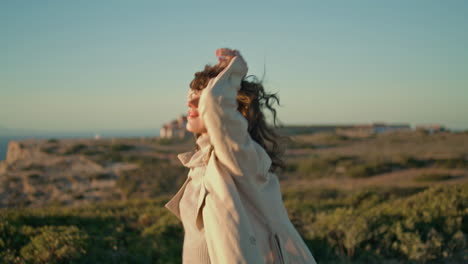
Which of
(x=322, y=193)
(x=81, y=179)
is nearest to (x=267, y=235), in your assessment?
(x=322, y=193)

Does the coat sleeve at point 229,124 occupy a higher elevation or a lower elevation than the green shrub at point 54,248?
higher

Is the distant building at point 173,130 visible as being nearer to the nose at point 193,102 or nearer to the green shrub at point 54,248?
the green shrub at point 54,248

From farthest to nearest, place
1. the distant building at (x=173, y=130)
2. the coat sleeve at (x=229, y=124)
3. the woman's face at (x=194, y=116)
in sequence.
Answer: the distant building at (x=173, y=130) → the woman's face at (x=194, y=116) → the coat sleeve at (x=229, y=124)

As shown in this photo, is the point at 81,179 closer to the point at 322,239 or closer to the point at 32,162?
the point at 32,162

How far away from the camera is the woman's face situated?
6.41ft

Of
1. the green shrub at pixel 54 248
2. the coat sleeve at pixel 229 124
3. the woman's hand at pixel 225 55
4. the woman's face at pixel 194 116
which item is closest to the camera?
the coat sleeve at pixel 229 124

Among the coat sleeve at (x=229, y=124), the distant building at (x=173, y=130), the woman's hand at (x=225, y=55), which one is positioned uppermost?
the woman's hand at (x=225, y=55)

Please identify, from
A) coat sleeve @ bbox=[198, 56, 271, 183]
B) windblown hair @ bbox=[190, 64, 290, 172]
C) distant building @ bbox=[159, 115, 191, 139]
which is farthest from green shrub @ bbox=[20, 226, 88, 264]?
distant building @ bbox=[159, 115, 191, 139]

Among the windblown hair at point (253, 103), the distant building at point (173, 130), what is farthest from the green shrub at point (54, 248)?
the distant building at point (173, 130)

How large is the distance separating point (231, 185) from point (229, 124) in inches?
10.6

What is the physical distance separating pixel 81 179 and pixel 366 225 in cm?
1733

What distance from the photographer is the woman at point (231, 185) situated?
1591 millimetres

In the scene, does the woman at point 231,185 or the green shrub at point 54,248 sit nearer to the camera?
the woman at point 231,185

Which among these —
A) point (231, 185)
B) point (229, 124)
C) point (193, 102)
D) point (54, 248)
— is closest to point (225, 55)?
point (193, 102)
